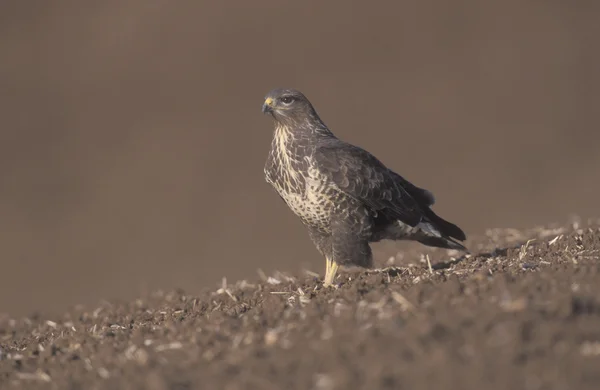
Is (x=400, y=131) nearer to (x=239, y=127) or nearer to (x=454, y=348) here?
(x=239, y=127)

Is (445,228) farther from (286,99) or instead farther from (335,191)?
(286,99)

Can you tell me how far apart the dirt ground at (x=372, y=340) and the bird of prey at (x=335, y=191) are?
0.74 meters

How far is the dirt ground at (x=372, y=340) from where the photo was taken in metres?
4.17

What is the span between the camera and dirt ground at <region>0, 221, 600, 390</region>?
4172mm

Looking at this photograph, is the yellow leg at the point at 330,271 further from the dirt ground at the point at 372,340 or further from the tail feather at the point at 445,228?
the tail feather at the point at 445,228

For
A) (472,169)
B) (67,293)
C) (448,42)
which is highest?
(448,42)

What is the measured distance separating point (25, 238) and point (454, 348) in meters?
20.2

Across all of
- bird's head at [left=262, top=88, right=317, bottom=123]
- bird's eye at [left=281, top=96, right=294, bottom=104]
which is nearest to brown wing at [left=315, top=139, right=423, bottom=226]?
bird's head at [left=262, top=88, right=317, bottom=123]

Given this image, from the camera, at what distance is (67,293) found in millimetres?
19688

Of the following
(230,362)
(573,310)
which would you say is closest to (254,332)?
(230,362)

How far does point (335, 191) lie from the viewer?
811cm

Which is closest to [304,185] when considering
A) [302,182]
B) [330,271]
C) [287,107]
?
[302,182]

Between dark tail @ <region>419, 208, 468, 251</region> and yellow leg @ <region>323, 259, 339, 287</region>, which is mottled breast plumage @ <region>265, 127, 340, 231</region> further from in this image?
dark tail @ <region>419, 208, 468, 251</region>

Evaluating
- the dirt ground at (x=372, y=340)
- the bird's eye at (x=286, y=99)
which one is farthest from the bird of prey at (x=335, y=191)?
the dirt ground at (x=372, y=340)
